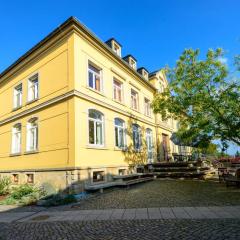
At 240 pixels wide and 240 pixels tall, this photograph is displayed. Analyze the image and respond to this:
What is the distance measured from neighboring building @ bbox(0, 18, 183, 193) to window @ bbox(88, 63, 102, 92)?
0.06 meters

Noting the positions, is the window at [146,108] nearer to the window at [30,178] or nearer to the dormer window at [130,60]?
the dormer window at [130,60]

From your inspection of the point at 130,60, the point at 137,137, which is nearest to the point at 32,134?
the point at 137,137

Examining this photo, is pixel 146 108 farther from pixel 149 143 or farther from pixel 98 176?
pixel 98 176

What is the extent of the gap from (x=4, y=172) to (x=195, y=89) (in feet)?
47.5

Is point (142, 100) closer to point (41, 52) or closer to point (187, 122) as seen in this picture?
point (187, 122)

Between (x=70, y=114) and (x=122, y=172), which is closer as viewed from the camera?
(x=70, y=114)

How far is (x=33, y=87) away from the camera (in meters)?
16.4

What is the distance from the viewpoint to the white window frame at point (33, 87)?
15.9 metres

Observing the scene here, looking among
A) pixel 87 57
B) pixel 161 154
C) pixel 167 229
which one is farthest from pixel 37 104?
pixel 161 154

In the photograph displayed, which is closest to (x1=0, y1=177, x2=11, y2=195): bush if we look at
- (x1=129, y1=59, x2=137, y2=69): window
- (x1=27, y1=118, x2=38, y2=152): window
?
(x1=27, y1=118, x2=38, y2=152): window

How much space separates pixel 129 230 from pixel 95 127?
8.82 meters

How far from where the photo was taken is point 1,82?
787 inches

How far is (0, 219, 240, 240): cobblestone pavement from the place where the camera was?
5207 millimetres

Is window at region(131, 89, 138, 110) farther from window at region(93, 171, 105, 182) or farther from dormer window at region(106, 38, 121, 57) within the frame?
window at region(93, 171, 105, 182)
